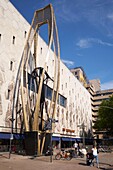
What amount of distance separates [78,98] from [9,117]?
4271 cm

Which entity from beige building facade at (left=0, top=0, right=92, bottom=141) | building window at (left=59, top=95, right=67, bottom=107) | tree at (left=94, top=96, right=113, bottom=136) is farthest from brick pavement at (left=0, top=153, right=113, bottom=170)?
tree at (left=94, top=96, right=113, bottom=136)

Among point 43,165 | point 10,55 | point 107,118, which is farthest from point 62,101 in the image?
point 43,165

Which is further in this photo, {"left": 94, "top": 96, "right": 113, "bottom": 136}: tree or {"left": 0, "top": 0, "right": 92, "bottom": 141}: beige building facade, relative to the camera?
{"left": 94, "top": 96, "right": 113, "bottom": 136}: tree

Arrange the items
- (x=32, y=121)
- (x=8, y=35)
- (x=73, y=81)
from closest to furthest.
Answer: (x=32, y=121) < (x=8, y=35) < (x=73, y=81)

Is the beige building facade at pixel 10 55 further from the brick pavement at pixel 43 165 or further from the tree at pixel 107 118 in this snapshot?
the tree at pixel 107 118

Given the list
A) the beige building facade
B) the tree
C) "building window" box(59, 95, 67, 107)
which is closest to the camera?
the beige building facade

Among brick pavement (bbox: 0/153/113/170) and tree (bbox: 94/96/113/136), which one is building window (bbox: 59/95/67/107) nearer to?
tree (bbox: 94/96/113/136)

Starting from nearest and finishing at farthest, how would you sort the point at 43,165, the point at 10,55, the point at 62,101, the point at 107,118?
the point at 43,165 → the point at 10,55 → the point at 62,101 → the point at 107,118

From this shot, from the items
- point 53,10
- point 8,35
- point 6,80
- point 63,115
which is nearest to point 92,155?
point 6,80

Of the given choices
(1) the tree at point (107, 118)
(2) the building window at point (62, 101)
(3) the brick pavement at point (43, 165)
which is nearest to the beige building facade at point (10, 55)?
(2) the building window at point (62, 101)

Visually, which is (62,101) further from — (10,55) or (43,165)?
(43,165)

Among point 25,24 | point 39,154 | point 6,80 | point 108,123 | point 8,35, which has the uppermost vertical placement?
point 25,24

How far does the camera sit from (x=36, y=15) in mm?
39375

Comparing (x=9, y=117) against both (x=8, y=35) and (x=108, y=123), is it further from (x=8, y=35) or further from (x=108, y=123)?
(x=108, y=123)
